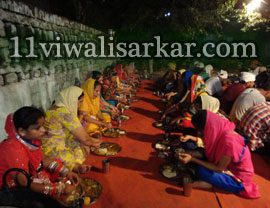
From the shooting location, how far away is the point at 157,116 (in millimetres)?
5941

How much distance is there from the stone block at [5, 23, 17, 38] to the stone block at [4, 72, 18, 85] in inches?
24.2

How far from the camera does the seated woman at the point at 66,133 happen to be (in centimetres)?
280

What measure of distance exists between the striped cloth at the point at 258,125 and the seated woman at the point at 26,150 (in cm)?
323

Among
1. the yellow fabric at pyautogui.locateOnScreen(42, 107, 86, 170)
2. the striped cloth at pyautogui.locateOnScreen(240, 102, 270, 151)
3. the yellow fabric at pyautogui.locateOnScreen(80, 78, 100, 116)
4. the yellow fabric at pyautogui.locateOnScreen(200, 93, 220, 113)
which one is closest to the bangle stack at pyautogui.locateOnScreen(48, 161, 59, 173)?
the yellow fabric at pyautogui.locateOnScreen(42, 107, 86, 170)

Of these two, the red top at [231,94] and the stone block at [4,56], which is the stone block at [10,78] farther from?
the red top at [231,94]

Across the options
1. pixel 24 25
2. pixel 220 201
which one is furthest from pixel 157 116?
pixel 24 25

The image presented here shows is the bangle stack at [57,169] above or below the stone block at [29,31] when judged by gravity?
below

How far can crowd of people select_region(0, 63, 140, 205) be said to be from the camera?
80.7 inches

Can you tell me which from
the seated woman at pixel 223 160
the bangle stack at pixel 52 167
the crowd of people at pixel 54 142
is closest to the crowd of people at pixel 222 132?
the seated woman at pixel 223 160

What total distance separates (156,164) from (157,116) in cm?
257

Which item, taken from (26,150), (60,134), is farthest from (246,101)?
(26,150)

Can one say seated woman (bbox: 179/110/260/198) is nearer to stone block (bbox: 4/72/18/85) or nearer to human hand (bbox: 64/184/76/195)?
human hand (bbox: 64/184/76/195)

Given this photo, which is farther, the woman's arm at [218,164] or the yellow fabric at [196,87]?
the yellow fabric at [196,87]

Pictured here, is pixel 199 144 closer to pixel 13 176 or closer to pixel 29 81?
pixel 13 176
